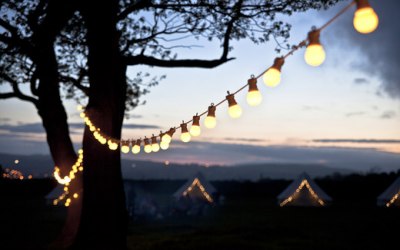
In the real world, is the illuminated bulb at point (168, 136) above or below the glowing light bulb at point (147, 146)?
above

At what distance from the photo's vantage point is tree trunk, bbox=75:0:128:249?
26.2 feet

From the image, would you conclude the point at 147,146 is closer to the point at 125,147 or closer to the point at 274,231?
the point at 125,147

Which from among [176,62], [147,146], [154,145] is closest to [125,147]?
[147,146]

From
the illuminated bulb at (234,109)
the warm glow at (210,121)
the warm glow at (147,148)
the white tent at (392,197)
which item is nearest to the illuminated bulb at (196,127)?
the warm glow at (210,121)

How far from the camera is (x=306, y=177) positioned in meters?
20.8

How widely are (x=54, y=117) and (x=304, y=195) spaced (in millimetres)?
13164

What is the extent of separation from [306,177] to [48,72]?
44.3ft

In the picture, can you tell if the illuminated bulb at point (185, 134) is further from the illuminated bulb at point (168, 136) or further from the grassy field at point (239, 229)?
the grassy field at point (239, 229)

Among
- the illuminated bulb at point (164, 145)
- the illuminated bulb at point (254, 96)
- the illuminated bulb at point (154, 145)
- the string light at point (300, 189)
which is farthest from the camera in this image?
the string light at point (300, 189)

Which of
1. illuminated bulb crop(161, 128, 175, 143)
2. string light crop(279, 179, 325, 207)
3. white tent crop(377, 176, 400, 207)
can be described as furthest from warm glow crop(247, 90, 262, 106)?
white tent crop(377, 176, 400, 207)

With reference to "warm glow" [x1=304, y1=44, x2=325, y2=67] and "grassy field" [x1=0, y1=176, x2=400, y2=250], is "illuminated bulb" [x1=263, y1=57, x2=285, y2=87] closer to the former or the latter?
"warm glow" [x1=304, y1=44, x2=325, y2=67]

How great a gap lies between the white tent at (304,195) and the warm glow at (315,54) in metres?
18.4

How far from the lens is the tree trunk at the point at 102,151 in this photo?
7973 millimetres

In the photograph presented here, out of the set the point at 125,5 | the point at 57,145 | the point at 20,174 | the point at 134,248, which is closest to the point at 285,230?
the point at 134,248
